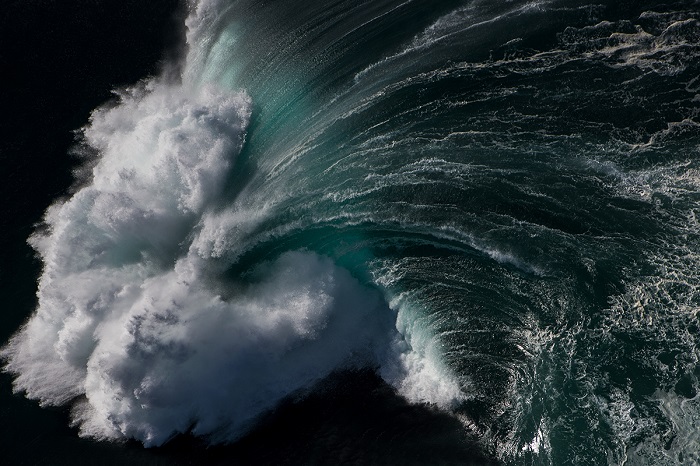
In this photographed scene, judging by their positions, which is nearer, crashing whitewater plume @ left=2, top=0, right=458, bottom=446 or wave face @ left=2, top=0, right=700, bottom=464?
wave face @ left=2, top=0, right=700, bottom=464

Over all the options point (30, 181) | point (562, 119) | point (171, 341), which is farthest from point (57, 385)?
point (562, 119)

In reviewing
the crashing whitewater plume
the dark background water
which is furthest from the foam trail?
the dark background water

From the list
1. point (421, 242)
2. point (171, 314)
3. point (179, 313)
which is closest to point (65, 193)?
point (171, 314)

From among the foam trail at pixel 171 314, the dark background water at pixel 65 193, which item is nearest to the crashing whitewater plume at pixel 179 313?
the foam trail at pixel 171 314

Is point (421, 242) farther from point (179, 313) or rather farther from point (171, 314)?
point (171, 314)

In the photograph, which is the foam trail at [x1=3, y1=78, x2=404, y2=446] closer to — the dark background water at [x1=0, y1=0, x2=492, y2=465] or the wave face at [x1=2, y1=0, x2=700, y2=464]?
the wave face at [x1=2, y1=0, x2=700, y2=464]

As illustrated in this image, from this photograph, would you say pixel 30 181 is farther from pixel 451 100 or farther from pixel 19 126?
pixel 451 100
